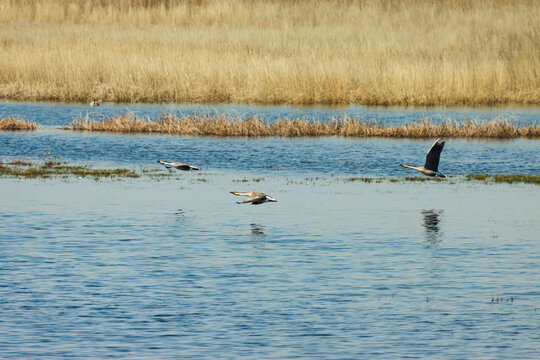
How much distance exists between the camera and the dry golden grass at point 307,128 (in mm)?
29438

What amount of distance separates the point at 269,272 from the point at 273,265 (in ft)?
1.61

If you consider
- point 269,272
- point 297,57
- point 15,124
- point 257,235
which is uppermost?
point 297,57

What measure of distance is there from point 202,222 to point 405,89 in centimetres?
1890

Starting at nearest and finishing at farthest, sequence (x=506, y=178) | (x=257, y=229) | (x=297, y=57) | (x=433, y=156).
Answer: (x=257, y=229) → (x=433, y=156) → (x=506, y=178) → (x=297, y=57)

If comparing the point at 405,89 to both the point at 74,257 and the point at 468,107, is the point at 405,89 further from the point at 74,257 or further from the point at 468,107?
the point at 74,257

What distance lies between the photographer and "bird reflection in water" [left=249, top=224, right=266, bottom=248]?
15.5m

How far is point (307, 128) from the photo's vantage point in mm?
29953

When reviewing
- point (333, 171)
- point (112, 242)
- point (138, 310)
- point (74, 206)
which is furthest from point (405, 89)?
point (138, 310)

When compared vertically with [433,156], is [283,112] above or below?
below

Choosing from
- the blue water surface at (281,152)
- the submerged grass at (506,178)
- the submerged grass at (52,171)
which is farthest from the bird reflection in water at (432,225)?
the submerged grass at (52,171)

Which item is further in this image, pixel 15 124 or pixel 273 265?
pixel 15 124

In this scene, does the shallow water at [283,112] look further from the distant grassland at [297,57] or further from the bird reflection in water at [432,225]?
the bird reflection in water at [432,225]

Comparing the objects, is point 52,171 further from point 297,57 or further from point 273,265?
point 297,57

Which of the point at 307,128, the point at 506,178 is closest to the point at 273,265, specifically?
the point at 506,178
